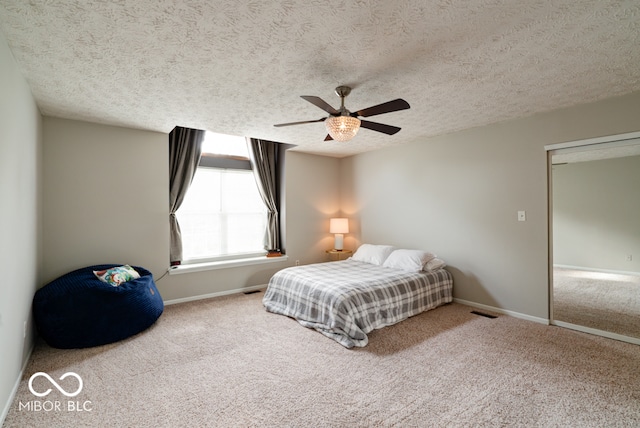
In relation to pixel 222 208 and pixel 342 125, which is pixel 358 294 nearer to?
pixel 342 125

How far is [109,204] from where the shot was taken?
384 centimetres

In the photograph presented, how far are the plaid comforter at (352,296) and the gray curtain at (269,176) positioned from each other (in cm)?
141

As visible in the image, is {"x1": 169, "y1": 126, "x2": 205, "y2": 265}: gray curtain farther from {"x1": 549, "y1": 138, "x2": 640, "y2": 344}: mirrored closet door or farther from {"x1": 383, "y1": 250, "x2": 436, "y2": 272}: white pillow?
{"x1": 549, "y1": 138, "x2": 640, "y2": 344}: mirrored closet door

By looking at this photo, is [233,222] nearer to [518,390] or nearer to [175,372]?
[175,372]

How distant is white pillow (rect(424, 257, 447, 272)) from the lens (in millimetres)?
4246

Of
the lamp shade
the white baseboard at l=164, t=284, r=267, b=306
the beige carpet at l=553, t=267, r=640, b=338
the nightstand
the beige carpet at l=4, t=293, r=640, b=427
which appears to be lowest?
the beige carpet at l=4, t=293, r=640, b=427

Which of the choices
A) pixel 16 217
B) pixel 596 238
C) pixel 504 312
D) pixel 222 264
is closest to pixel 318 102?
pixel 16 217

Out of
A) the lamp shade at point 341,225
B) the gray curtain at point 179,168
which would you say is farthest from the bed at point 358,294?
the gray curtain at point 179,168

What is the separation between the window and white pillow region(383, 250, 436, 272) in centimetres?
231

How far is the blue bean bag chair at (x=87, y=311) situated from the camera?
9.48 ft

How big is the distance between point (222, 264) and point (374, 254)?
7.75 feet

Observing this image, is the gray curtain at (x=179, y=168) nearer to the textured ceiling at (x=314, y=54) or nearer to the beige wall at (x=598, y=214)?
the textured ceiling at (x=314, y=54)

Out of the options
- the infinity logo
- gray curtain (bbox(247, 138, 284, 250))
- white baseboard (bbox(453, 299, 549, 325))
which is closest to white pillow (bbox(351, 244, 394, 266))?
white baseboard (bbox(453, 299, 549, 325))

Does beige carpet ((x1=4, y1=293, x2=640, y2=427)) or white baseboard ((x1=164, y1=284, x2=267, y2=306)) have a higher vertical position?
white baseboard ((x1=164, y1=284, x2=267, y2=306))
